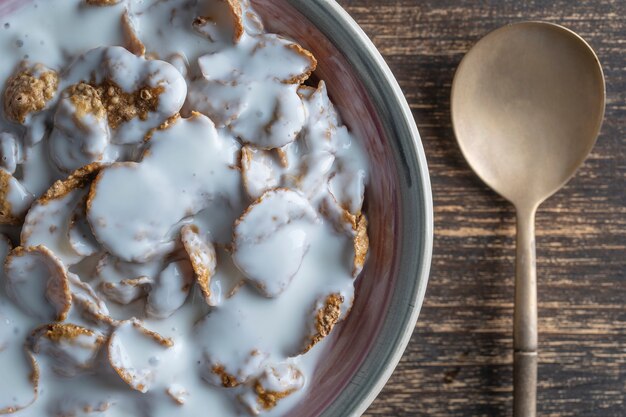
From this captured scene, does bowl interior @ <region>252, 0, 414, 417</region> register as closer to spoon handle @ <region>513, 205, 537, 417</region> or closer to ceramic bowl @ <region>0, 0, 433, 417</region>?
ceramic bowl @ <region>0, 0, 433, 417</region>

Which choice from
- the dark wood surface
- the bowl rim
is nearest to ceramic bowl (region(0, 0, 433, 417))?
the bowl rim

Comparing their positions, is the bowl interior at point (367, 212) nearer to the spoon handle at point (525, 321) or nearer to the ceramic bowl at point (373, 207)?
the ceramic bowl at point (373, 207)

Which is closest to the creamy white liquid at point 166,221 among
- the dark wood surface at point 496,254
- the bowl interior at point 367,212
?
the bowl interior at point 367,212

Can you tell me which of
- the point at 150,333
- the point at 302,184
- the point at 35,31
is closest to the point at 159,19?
the point at 35,31

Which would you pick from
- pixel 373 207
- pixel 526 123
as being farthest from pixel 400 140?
pixel 526 123

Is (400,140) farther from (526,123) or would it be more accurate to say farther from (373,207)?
(526,123)

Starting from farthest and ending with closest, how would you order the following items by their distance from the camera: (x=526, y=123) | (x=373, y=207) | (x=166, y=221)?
1. (x=526, y=123)
2. (x=373, y=207)
3. (x=166, y=221)
